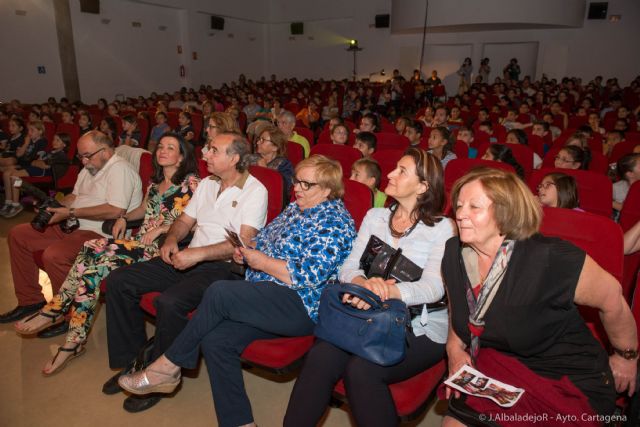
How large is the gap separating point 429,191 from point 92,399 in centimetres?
199

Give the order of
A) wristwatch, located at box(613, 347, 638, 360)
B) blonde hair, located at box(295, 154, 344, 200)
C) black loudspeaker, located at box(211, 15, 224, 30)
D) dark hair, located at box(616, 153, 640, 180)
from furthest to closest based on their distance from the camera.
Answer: black loudspeaker, located at box(211, 15, 224, 30)
dark hair, located at box(616, 153, 640, 180)
blonde hair, located at box(295, 154, 344, 200)
wristwatch, located at box(613, 347, 638, 360)

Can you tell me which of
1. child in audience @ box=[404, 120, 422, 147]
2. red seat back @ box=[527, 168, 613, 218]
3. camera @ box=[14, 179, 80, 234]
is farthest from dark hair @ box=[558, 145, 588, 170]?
camera @ box=[14, 179, 80, 234]

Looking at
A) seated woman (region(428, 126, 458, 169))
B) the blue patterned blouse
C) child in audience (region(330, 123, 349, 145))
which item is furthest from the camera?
child in audience (region(330, 123, 349, 145))

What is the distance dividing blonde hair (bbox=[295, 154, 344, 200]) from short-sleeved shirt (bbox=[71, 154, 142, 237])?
1.38 metres

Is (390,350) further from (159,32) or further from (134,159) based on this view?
(159,32)

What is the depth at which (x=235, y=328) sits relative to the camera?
1876 millimetres

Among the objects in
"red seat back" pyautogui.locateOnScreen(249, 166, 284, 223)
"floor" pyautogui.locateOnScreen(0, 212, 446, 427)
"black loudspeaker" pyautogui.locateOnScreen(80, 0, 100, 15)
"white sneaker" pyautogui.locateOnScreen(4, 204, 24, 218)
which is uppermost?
"black loudspeaker" pyautogui.locateOnScreen(80, 0, 100, 15)

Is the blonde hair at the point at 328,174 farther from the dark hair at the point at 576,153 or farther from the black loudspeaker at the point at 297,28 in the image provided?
the black loudspeaker at the point at 297,28

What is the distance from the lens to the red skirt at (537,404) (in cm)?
138

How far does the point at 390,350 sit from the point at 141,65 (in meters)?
15.0

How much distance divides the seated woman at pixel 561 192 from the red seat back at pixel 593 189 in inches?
7.8

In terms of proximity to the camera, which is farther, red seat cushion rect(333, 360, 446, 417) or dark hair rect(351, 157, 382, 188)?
dark hair rect(351, 157, 382, 188)

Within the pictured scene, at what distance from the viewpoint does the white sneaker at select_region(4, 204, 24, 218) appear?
4.89 meters

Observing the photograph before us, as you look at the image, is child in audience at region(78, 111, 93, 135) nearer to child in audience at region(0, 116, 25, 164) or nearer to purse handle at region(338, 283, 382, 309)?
child in audience at region(0, 116, 25, 164)
